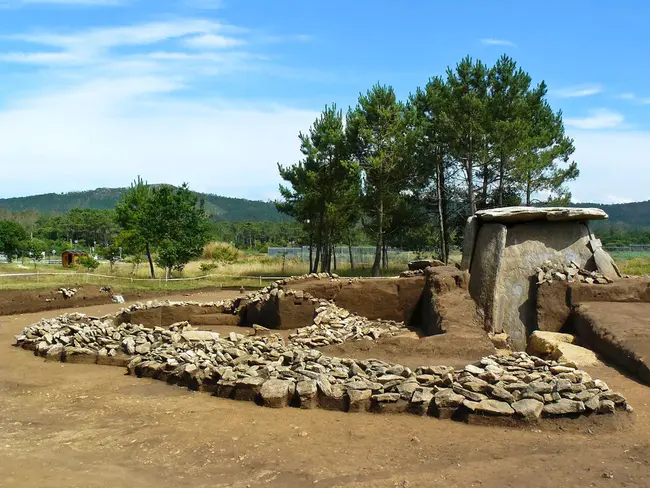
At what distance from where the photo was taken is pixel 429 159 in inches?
992

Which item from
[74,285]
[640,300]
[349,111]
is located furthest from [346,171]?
[640,300]

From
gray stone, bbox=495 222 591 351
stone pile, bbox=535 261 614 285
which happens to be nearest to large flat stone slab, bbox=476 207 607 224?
gray stone, bbox=495 222 591 351

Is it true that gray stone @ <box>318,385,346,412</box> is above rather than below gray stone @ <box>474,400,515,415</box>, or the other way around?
below

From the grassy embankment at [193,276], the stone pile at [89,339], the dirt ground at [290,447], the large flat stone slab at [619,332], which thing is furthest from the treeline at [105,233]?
the dirt ground at [290,447]

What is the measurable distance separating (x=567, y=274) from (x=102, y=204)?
15228 centimetres

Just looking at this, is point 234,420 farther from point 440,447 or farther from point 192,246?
point 192,246

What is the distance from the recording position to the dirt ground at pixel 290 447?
4910mm

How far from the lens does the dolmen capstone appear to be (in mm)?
11016

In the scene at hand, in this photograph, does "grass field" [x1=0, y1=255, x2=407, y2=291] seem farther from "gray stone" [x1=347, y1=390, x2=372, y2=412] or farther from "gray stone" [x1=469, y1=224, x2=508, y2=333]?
"gray stone" [x1=347, y1=390, x2=372, y2=412]

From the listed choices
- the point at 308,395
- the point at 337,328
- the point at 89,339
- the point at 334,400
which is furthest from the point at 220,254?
the point at 334,400

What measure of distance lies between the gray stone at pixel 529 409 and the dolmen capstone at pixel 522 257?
4.94m

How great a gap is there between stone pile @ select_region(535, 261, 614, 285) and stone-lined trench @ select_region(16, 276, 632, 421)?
125 inches

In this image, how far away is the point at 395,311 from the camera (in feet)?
42.9

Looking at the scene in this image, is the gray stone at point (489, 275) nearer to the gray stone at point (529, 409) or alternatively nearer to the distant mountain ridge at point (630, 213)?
the gray stone at point (529, 409)
